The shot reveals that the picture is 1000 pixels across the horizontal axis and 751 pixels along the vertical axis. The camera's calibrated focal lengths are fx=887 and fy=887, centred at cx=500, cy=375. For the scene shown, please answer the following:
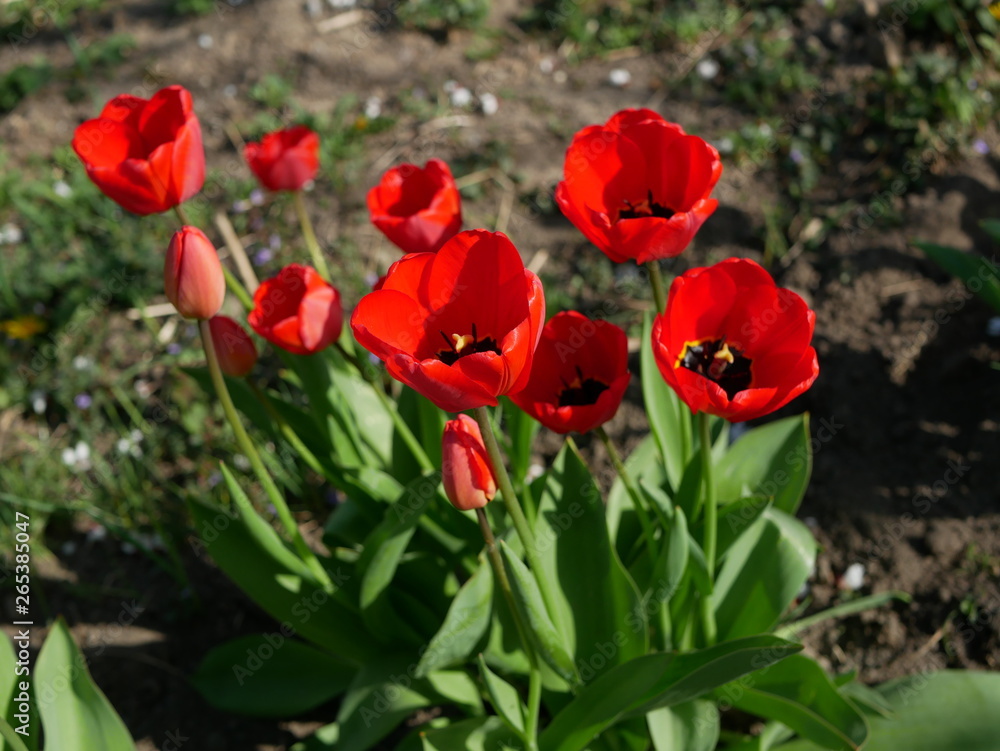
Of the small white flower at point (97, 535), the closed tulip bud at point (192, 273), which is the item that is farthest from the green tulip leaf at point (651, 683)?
the small white flower at point (97, 535)

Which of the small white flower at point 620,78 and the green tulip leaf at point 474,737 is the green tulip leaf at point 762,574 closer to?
the green tulip leaf at point 474,737

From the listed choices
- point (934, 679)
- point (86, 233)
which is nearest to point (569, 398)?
point (934, 679)

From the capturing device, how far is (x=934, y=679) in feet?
6.50

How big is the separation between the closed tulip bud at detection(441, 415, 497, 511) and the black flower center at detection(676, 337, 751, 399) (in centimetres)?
41

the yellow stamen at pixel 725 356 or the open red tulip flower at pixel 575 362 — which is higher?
the yellow stamen at pixel 725 356

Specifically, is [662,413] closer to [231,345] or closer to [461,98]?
[231,345]

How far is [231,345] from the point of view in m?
1.63

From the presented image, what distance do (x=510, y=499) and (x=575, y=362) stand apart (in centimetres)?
41

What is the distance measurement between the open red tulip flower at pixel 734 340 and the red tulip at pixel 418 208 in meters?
0.49

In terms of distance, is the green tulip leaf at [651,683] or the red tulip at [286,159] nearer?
the green tulip leaf at [651,683]

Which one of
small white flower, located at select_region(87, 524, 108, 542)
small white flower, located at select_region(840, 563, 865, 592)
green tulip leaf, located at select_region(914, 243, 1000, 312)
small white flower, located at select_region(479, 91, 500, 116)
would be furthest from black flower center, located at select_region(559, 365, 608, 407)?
small white flower, located at select_region(479, 91, 500, 116)

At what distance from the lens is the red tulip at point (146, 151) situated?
5.25 feet

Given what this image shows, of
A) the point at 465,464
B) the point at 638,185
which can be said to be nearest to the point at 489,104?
the point at 638,185

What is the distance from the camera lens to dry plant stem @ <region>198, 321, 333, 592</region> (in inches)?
59.4
